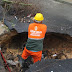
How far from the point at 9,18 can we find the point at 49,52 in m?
1.94

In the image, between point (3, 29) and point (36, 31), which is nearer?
point (36, 31)

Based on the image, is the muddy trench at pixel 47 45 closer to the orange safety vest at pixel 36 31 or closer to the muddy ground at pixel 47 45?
the muddy ground at pixel 47 45

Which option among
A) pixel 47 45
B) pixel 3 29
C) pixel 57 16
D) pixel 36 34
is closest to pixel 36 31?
pixel 36 34

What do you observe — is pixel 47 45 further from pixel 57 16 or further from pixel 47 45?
pixel 57 16

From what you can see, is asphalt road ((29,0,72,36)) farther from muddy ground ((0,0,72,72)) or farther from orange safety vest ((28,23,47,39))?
orange safety vest ((28,23,47,39))

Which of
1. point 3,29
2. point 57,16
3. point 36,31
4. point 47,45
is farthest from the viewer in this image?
point 57,16

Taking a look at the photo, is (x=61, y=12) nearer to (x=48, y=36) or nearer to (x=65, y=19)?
(x=65, y=19)

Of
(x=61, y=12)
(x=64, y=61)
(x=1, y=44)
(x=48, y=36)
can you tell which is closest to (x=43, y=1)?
(x=61, y=12)

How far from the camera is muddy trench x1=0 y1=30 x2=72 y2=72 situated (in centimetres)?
401

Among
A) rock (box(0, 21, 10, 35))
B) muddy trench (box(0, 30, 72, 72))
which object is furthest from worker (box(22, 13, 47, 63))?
rock (box(0, 21, 10, 35))

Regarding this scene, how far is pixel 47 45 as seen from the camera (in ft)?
15.3

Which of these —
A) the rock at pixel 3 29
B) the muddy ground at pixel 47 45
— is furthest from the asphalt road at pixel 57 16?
the rock at pixel 3 29

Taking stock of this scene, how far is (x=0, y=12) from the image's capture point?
4.59 metres

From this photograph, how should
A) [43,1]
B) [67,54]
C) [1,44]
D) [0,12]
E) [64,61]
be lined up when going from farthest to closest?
[43,1] → [0,12] → [67,54] → [1,44] → [64,61]
